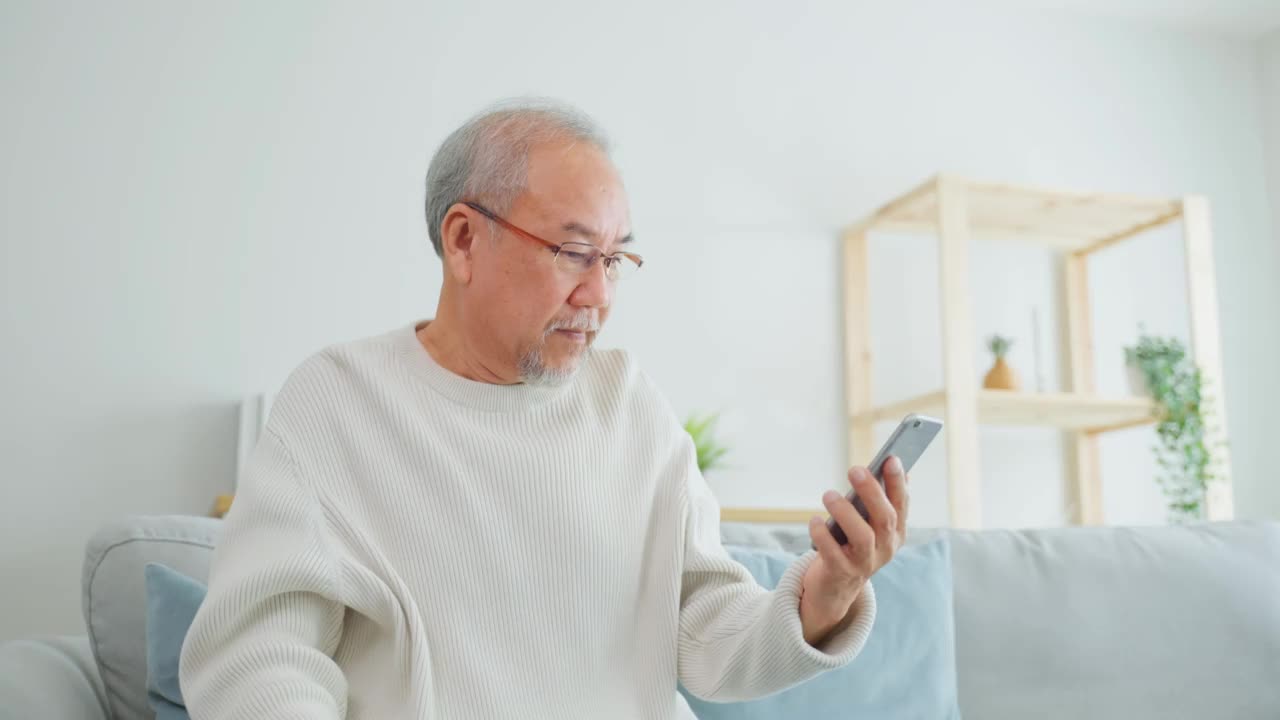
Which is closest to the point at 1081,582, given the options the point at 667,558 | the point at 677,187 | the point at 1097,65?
the point at 667,558

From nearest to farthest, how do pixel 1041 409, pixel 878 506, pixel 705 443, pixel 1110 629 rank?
pixel 878 506
pixel 1110 629
pixel 705 443
pixel 1041 409

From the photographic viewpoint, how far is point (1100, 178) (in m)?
3.91

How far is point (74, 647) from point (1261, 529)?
6.04ft

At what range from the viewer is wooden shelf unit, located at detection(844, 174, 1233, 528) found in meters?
3.17

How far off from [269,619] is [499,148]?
1.88ft

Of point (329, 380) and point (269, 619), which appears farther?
point (329, 380)

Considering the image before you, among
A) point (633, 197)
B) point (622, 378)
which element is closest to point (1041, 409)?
point (633, 197)

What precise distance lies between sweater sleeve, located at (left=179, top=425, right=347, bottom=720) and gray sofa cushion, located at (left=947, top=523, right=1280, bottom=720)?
3.42ft

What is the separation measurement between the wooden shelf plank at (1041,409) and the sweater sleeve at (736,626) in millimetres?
1894

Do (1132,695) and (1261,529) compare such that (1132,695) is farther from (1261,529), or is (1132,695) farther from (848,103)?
(848,103)

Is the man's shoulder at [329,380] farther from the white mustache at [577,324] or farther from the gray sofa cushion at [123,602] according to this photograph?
the gray sofa cushion at [123,602]

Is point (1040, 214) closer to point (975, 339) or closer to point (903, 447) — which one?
point (975, 339)

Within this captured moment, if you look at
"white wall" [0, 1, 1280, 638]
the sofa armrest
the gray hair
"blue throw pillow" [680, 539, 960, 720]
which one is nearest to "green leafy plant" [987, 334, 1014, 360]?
"white wall" [0, 1, 1280, 638]

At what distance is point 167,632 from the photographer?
137cm
